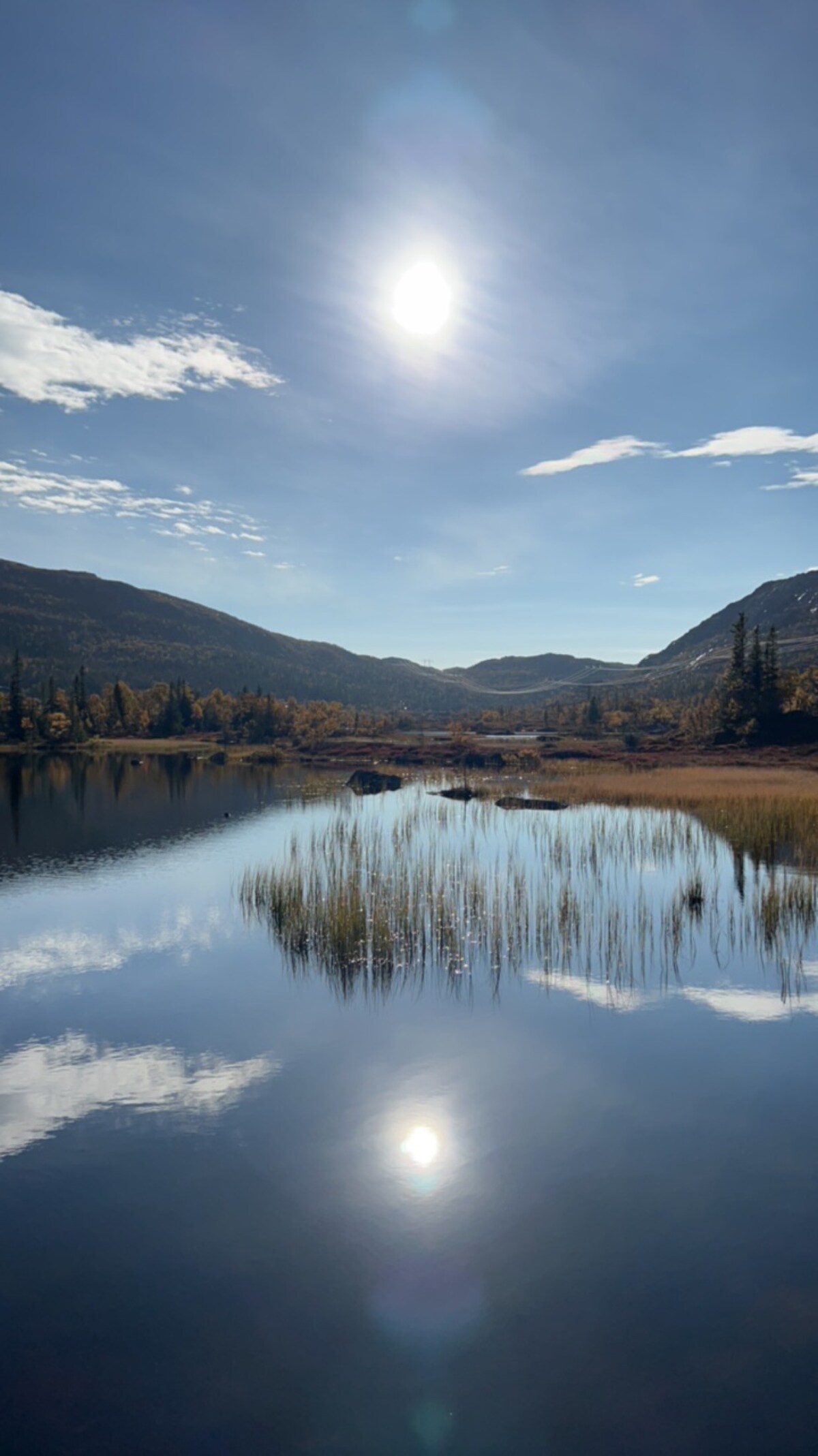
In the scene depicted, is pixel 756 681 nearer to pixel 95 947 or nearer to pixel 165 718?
pixel 95 947

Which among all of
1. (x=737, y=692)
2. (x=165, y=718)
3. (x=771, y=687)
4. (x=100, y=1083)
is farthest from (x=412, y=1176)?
(x=165, y=718)

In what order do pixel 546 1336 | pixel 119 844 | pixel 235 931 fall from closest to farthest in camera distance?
1. pixel 546 1336
2. pixel 235 931
3. pixel 119 844

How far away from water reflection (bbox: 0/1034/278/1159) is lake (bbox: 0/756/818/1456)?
7 centimetres

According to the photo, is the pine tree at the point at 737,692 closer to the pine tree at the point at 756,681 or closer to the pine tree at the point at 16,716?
the pine tree at the point at 756,681

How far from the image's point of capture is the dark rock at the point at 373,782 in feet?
217

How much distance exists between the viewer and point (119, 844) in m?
42.1

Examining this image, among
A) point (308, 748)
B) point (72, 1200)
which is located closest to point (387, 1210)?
point (72, 1200)

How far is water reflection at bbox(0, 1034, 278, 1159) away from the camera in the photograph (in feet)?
46.1

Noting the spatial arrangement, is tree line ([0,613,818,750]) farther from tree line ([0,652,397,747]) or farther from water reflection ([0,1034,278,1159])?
water reflection ([0,1034,278,1159])

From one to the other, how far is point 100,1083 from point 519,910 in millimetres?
13771

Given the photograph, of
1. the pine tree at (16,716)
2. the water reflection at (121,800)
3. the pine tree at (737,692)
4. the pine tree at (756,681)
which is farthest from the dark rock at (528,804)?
the pine tree at (16,716)

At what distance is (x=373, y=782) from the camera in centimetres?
6931

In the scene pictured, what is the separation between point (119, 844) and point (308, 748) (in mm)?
76308

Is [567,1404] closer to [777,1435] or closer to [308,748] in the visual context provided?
[777,1435]
